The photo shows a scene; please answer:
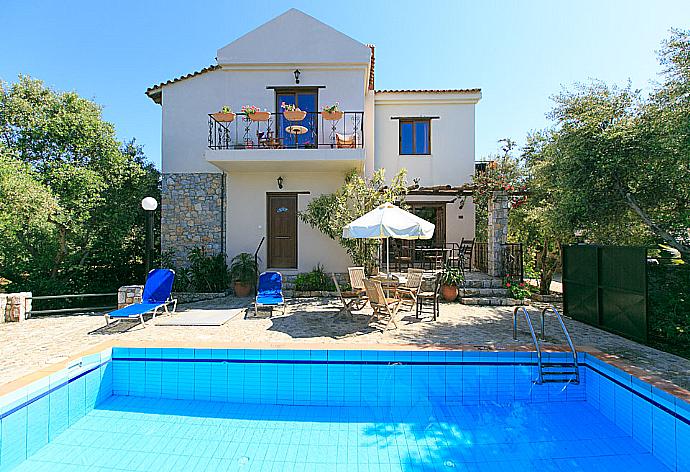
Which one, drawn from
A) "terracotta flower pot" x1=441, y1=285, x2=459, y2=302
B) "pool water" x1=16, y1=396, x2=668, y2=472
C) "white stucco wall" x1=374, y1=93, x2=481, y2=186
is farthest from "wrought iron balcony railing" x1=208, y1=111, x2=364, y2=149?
"pool water" x1=16, y1=396, x2=668, y2=472

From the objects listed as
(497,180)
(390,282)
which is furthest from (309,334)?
(497,180)

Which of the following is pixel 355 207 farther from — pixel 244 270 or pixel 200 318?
pixel 200 318

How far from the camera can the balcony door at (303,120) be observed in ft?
41.7

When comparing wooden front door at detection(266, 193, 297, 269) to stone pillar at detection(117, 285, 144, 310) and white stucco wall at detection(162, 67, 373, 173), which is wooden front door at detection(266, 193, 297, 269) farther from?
stone pillar at detection(117, 285, 144, 310)

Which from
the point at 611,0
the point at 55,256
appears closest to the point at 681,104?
the point at 611,0

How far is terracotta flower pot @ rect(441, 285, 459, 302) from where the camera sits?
10.9 meters

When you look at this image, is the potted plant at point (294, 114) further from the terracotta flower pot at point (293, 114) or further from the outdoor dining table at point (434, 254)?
the outdoor dining table at point (434, 254)

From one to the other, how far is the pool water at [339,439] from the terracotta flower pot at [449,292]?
5.77 m

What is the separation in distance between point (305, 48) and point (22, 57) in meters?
9.87

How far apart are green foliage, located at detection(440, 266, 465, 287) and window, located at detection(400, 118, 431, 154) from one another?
6523mm

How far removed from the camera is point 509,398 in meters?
5.30

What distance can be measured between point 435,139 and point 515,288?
7.42m

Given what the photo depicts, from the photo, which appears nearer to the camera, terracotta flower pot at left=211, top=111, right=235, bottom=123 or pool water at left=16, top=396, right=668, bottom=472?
pool water at left=16, top=396, right=668, bottom=472

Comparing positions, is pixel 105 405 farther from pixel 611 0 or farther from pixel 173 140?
pixel 611 0
